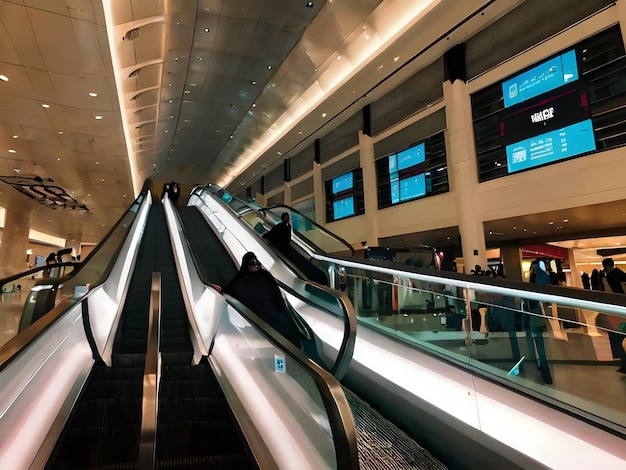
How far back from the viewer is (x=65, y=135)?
1133cm

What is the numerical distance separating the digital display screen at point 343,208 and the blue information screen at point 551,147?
7.52 meters

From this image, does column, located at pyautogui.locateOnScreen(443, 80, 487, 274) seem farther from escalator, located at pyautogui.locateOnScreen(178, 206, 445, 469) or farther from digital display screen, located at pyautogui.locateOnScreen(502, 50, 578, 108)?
escalator, located at pyautogui.locateOnScreen(178, 206, 445, 469)

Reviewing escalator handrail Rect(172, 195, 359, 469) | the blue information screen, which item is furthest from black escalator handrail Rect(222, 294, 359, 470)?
the blue information screen

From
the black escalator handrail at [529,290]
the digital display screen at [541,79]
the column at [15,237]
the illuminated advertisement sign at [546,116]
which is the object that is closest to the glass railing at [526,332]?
the black escalator handrail at [529,290]

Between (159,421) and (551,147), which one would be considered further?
(551,147)

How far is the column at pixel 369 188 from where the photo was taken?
1483 cm

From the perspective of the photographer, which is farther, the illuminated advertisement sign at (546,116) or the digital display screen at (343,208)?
the digital display screen at (343,208)

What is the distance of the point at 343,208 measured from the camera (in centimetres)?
1722

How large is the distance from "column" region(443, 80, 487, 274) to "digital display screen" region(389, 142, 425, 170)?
1687 mm

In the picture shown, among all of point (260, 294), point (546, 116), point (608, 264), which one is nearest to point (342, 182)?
point (546, 116)

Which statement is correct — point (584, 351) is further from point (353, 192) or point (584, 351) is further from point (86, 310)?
point (353, 192)

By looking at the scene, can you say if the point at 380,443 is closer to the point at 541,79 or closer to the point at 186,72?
the point at 541,79

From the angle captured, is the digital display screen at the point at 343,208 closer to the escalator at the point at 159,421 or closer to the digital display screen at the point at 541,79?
the digital display screen at the point at 541,79

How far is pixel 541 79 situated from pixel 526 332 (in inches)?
362
